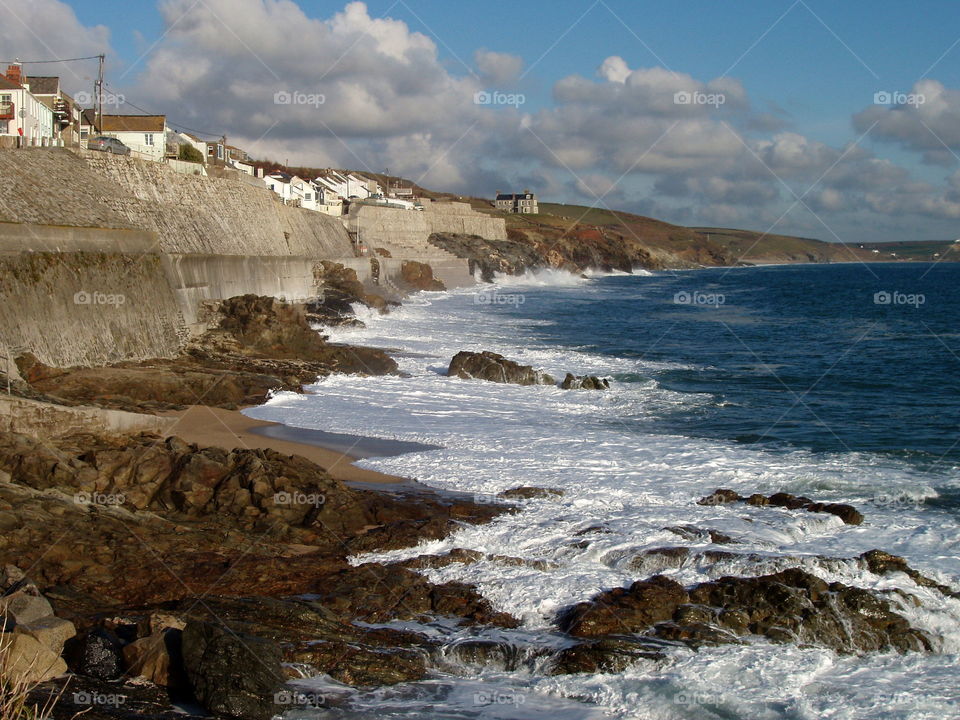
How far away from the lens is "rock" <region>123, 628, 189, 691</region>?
7.89 meters

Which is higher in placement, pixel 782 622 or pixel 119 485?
pixel 119 485

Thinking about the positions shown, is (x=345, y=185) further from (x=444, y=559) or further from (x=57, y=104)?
(x=444, y=559)

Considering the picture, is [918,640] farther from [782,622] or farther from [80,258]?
[80,258]

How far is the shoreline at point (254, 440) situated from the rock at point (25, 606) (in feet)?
20.4

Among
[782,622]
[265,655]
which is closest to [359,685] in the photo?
[265,655]

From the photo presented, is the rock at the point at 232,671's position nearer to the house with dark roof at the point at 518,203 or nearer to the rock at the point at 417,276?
the rock at the point at 417,276

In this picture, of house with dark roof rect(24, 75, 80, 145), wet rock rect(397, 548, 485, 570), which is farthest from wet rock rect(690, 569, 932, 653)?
house with dark roof rect(24, 75, 80, 145)

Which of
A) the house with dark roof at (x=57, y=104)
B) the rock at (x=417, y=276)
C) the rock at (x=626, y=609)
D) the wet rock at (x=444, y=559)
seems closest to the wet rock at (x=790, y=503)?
the rock at (x=626, y=609)

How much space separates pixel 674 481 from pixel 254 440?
7486 mm

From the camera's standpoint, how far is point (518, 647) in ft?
29.3

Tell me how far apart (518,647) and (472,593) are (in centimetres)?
Answer: 124

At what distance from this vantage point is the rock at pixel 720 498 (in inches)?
541

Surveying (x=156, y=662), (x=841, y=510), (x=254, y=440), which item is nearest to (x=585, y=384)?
(x=254, y=440)

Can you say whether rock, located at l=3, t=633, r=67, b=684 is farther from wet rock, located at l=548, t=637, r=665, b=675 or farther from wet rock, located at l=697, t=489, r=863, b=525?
wet rock, located at l=697, t=489, r=863, b=525
